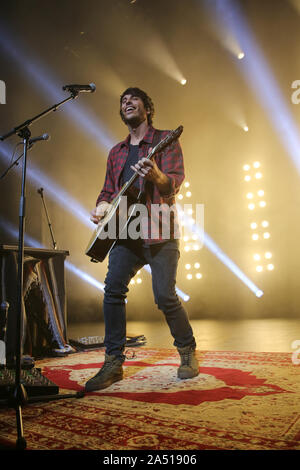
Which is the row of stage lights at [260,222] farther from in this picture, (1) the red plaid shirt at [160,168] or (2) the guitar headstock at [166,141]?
(2) the guitar headstock at [166,141]

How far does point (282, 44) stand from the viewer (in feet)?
18.7

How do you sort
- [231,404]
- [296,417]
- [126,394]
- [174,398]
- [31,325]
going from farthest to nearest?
[31,325] → [126,394] → [174,398] → [231,404] → [296,417]

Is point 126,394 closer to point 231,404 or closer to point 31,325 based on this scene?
point 231,404

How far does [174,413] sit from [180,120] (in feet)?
19.1

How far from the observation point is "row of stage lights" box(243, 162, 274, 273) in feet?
19.1

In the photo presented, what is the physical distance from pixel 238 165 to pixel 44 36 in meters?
3.83

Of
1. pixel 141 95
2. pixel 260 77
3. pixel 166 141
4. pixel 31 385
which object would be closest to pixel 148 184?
pixel 166 141

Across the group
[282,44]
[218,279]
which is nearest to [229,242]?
[218,279]

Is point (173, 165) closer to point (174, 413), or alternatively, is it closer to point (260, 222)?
point (174, 413)

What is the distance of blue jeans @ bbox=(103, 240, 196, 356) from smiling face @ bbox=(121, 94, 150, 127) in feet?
2.50

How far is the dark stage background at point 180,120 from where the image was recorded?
5723mm

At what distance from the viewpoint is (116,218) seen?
2139 mm

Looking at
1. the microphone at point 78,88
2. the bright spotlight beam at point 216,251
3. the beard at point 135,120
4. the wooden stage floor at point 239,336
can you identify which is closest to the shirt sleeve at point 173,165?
the beard at point 135,120

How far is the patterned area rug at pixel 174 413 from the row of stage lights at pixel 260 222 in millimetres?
3543
